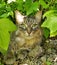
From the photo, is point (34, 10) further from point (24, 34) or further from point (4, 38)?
point (4, 38)

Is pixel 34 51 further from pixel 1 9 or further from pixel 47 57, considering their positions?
pixel 1 9

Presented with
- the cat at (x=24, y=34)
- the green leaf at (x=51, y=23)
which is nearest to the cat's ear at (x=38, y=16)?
the cat at (x=24, y=34)

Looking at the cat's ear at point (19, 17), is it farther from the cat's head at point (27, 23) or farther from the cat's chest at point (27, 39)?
the cat's chest at point (27, 39)

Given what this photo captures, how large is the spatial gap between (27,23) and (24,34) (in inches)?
5.1

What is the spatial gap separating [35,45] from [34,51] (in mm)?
132

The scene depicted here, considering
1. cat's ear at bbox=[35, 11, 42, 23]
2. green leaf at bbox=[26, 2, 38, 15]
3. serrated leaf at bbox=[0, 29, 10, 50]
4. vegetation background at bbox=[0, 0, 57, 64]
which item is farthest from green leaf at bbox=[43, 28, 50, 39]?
serrated leaf at bbox=[0, 29, 10, 50]

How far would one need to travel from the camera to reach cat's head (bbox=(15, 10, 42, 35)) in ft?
7.73

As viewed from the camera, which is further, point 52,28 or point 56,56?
point 56,56

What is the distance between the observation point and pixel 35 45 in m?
2.55

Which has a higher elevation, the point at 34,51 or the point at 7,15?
the point at 7,15

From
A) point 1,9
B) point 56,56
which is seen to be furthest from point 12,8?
point 56,56

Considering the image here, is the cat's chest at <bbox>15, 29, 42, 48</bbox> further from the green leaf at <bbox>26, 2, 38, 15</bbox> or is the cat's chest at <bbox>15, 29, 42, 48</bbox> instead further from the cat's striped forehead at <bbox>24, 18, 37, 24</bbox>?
the green leaf at <bbox>26, 2, 38, 15</bbox>

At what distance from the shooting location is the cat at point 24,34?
7.82 ft

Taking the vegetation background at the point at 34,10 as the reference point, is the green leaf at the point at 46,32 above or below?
below
